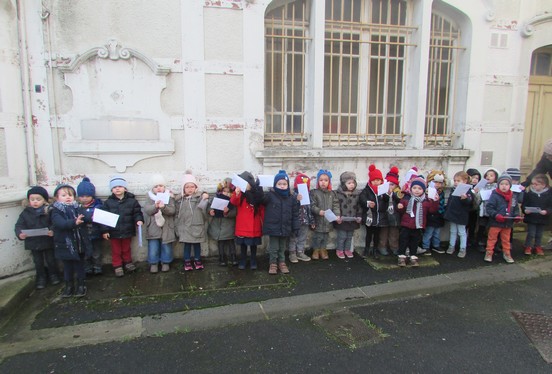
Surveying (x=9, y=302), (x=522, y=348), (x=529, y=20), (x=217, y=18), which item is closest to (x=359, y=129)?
(x=217, y=18)

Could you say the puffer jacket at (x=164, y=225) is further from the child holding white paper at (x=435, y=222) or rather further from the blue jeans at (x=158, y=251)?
the child holding white paper at (x=435, y=222)

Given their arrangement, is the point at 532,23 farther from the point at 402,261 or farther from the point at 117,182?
the point at 117,182

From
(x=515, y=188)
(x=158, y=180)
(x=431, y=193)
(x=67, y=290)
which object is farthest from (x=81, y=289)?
(x=515, y=188)

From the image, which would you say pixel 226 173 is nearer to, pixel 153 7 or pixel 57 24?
pixel 153 7

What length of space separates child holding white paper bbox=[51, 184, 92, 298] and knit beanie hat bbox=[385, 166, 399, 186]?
13.3 ft

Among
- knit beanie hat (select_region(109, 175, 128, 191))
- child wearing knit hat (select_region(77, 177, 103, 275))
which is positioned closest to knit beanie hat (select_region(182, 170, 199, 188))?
knit beanie hat (select_region(109, 175, 128, 191))

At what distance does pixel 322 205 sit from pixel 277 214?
30.9 inches

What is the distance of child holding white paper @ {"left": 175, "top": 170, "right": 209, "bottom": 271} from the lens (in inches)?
191

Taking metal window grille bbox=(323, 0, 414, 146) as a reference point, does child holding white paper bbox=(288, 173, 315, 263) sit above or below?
below

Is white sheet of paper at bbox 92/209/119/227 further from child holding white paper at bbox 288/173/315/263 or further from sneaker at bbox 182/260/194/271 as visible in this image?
child holding white paper at bbox 288/173/315/263

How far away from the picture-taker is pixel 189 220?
16.0 ft

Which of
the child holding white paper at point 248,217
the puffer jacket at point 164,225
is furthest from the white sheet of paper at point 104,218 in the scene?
the child holding white paper at point 248,217

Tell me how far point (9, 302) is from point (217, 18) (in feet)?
13.6

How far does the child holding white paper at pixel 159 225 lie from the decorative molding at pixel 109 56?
57.1 inches
